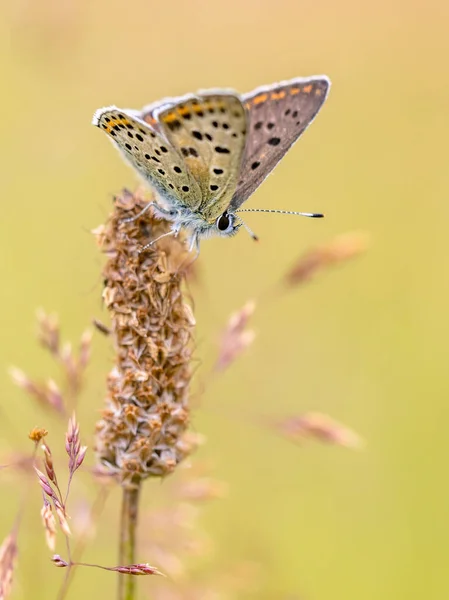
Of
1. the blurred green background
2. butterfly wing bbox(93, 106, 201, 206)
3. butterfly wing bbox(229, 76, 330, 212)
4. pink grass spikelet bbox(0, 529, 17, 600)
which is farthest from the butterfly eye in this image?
pink grass spikelet bbox(0, 529, 17, 600)

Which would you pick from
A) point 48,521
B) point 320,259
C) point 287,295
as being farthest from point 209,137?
point 287,295

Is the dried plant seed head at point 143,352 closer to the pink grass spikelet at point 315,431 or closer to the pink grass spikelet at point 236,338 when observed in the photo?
the pink grass spikelet at point 236,338

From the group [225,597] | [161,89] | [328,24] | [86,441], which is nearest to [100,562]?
[225,597]

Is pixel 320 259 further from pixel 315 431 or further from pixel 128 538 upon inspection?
pixel 128 538

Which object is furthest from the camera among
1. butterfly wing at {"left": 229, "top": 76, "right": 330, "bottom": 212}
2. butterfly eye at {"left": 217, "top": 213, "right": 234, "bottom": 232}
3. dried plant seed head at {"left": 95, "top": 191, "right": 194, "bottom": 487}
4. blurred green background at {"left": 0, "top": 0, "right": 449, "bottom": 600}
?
blurred green background at {"left": 0, "top": 0, "right": 449, "bottom": 600}

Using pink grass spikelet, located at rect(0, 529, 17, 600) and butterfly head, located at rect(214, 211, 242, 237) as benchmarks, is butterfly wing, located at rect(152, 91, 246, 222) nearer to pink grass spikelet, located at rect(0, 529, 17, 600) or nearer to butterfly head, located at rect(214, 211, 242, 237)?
butterfly head, located at rect(214, 211, 242, 237)
